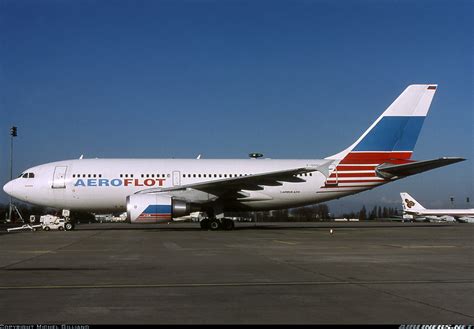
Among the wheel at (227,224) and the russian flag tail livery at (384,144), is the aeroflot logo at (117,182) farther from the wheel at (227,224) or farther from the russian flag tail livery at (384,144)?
the russian flag tail livery at (384,144)

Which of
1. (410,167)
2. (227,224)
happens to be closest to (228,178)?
(227,224)

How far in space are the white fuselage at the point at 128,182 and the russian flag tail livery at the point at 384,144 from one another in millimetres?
487

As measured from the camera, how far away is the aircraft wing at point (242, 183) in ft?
71.6

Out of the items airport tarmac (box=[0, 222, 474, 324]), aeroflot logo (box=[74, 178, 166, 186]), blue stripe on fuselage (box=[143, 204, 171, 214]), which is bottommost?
airport tarmac (box=[0, 222, 474, 324])

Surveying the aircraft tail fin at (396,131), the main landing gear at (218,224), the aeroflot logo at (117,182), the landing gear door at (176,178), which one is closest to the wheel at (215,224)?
the main landing gear at (218,224)

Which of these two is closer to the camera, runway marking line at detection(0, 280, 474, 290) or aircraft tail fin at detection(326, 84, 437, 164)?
runway marking line at detection(0, 280, 474, 290)

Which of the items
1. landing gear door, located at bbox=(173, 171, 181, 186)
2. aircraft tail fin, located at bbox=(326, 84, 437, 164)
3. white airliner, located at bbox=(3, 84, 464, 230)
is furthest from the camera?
aircraft tail fin, located at bbox=(326, 84, 437, 164)

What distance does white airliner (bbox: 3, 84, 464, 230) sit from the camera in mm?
22781

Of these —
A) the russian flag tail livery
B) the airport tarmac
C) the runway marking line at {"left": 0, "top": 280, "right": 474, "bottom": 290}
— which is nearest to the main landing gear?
the russian flag tail livery

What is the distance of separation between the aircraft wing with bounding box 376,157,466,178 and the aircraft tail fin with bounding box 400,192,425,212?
33475 millimetres

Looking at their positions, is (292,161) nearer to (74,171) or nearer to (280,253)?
(74,171)

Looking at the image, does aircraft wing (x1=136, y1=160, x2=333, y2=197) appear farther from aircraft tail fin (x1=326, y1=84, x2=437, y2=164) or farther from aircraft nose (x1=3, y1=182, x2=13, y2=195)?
aircraft nose (x1=3, y1=182, x2=13, y2=195)

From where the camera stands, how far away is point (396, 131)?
25.7 meters

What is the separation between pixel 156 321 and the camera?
4.89 metres
